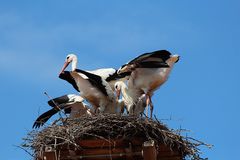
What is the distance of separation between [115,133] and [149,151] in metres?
0.60

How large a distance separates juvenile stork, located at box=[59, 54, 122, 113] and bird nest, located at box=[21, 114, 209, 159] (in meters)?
1.94

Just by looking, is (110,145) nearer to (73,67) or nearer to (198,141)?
(198,141)

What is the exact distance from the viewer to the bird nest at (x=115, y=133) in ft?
22.5

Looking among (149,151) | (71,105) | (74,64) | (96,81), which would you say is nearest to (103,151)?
(149,151)

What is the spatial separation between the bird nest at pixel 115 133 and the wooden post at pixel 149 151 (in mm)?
246

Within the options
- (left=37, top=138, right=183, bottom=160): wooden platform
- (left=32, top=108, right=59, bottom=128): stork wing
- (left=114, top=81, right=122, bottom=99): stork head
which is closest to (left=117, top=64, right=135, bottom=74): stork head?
(left=114, top=81, right=122, bottom=99): stork head

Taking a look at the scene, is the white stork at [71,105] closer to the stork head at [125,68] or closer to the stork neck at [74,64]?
the stork neck at [74,64]

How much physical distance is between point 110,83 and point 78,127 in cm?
278

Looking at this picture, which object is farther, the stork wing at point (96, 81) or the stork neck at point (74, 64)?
the stork neck at point (74, 64)

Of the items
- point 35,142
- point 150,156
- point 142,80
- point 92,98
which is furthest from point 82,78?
point 150,156

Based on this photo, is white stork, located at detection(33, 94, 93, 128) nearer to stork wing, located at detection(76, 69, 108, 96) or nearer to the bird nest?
stork wing, located at detection(76, 69, 108, 96)

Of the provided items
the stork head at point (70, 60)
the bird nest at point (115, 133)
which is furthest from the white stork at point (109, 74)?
the bird nest at point (115, 133)

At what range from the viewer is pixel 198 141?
716 cm

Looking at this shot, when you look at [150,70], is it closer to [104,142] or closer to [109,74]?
[109,74]
